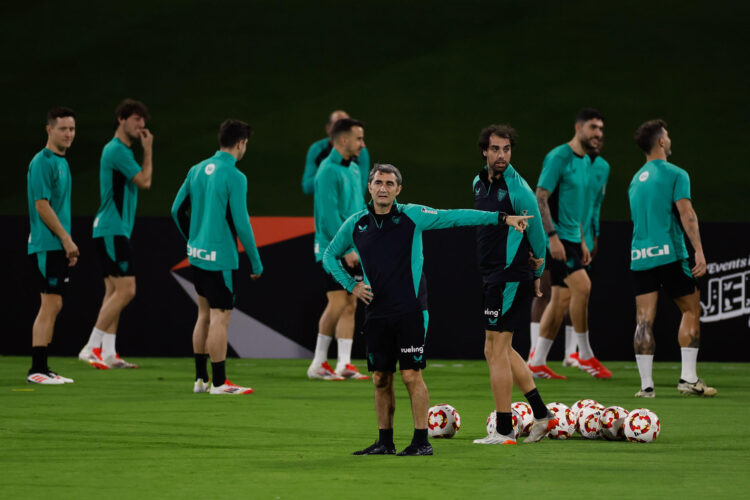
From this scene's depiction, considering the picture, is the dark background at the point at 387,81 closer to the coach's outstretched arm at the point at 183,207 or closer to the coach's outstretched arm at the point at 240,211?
the coach's outstretched arm at the point at 183,207

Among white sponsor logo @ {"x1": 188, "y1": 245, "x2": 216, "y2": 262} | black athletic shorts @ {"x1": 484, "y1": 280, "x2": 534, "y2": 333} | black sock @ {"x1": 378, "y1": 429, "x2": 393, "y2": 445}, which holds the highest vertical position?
white sponsor logo @ {"x1": 188, "y1": 245, "x2": 216, "y2": 262}

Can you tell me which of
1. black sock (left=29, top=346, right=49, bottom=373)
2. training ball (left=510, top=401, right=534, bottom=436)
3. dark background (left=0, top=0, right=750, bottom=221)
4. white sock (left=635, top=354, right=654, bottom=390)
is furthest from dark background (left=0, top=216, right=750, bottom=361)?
training ball (left=510, top=401, right=534, bottom=436)

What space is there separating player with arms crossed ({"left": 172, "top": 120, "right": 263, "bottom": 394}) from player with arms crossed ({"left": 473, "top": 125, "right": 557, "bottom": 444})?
3651 millimetres

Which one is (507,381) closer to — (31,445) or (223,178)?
(31,445)

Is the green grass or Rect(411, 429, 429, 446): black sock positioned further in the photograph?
Rect(411, 429, 429, 446): black sock

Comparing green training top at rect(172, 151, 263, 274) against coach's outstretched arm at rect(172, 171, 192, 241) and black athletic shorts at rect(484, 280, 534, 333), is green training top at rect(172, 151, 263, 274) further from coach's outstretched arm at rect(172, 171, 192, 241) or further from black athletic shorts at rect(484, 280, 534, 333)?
black athletic shorts at rect(484, 280, 534, 333)

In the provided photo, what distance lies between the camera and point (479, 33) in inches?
906

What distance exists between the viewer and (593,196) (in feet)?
44.3

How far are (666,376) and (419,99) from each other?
9.72 metres

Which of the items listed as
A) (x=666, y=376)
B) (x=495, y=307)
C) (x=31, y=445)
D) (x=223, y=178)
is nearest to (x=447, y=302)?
(x=666, y=376)

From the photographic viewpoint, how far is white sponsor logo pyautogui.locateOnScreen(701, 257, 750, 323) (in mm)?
14742

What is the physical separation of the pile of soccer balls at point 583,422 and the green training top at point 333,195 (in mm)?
4939

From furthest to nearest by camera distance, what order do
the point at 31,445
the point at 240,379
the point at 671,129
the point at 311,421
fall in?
the point at 671,129 < the point at 240,379 < the point at 311,421 < the point at 31,445

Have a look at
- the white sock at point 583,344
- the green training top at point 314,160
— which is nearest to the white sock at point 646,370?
the white sock at point 583,344
